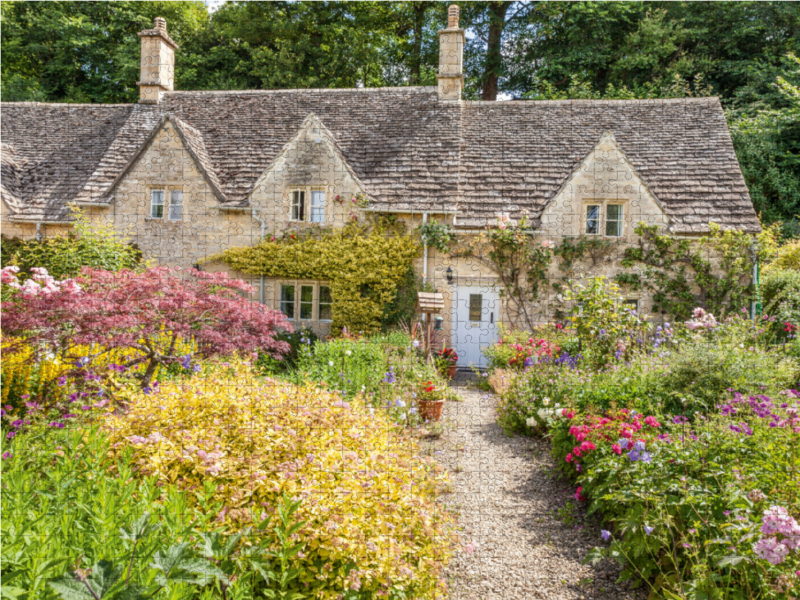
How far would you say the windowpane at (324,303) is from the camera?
13070mm

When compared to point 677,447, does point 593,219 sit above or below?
above

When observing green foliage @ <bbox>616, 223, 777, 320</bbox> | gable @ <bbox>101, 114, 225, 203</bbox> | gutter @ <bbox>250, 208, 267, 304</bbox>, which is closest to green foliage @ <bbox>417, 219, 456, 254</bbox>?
gutter @ <bbox>250, 208, 267, 304</bbox>

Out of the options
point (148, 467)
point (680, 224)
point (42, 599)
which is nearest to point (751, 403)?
point (148, 467)

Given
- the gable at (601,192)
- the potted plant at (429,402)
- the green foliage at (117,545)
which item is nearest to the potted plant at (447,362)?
the potted plant at (429,402)

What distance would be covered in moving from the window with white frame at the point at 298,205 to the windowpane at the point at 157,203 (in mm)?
3149

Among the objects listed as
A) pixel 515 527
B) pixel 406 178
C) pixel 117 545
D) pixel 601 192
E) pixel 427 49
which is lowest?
pixel 515 527

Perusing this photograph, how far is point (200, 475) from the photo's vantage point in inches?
154

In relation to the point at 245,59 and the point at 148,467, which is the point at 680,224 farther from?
the point at 245,59

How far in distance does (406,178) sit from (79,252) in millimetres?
7496

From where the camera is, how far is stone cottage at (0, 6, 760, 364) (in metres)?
12.6

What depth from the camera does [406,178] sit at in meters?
13.1

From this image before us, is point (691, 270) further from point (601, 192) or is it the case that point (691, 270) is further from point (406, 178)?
point (406, 178)

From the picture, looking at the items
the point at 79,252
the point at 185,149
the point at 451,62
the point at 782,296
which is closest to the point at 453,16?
the point at 451,62

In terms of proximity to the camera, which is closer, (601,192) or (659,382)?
(659,382)
